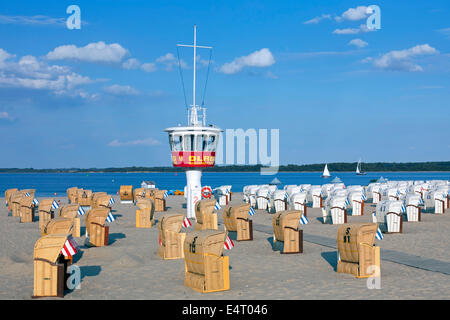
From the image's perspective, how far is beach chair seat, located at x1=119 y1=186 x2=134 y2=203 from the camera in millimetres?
46625

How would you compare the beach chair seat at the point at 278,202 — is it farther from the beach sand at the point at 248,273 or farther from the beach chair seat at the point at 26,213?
the beach chair seat at the point at 26,213

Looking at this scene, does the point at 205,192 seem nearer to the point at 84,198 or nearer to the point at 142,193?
the point at 142,193

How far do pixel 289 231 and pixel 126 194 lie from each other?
30.7 meters

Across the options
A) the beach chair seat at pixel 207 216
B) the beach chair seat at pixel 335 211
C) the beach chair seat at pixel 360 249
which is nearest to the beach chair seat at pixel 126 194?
the beach chair seat at pixel 335 211

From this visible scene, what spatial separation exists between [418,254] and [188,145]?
1781 cm

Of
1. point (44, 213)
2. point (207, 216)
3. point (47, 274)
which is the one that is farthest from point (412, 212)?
point (47, 274)

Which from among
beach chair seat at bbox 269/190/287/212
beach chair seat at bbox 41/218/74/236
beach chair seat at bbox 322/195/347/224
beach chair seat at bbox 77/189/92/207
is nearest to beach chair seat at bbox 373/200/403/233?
beach chair seat at bbox 322/195/347/224

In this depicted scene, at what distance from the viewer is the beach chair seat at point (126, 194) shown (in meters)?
46.6

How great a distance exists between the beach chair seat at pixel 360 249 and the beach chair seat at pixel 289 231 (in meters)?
3.66

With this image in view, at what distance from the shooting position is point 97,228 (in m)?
20.5

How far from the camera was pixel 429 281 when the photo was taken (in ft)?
43.7

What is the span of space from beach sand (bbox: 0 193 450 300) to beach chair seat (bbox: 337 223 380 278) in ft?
1.10

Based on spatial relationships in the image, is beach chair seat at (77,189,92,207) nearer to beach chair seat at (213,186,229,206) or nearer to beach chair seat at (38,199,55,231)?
beach chair seat at (213,186,229,206)
